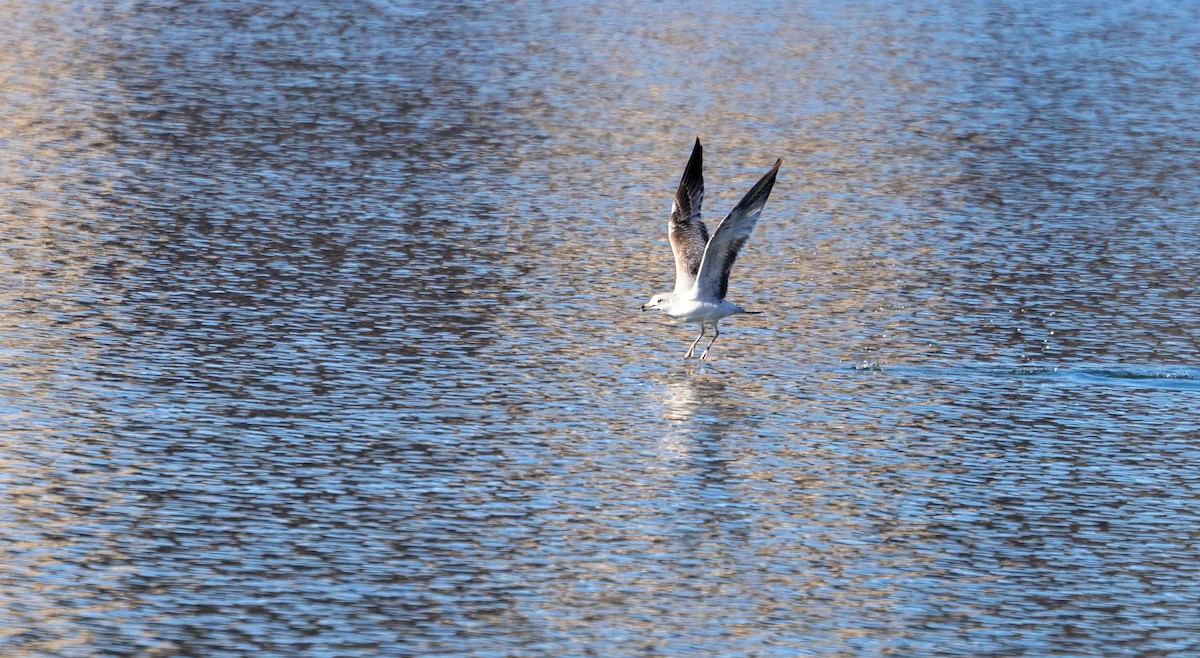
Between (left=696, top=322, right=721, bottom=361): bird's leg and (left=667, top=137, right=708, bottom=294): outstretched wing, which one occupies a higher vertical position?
(left=667, top=137, right=708, bottom=294): outstretched wing

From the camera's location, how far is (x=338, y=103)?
3619 cm

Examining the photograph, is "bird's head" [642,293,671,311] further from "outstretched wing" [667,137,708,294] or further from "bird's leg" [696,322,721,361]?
"bird's leg" [696,322,721,361]

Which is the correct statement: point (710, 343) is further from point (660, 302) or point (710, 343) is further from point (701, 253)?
point (701, 253)

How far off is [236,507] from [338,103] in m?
22.5

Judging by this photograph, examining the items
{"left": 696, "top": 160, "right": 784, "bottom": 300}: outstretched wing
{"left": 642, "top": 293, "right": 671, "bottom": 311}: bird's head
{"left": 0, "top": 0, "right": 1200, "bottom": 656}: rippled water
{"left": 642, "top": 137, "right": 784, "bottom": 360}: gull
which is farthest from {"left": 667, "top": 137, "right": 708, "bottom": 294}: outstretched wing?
{"left": 0, "top": 0, "right": 1200, "bottom": 656}: rippled water

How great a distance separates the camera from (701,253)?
20844 millimetres

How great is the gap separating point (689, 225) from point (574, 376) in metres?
2.82

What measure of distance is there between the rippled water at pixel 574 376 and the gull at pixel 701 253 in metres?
0.57

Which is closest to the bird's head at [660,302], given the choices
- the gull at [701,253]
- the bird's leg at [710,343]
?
the gull at [701,253]

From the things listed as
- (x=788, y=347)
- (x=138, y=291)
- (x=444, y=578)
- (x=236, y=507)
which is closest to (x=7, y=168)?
(x=138, y=291)

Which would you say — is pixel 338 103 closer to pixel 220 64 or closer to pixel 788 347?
pixel 220 64

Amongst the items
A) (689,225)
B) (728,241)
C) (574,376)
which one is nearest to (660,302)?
(689,225)

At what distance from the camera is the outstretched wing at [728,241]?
19.1 metres

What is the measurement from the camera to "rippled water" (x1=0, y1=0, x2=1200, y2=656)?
13.0 m
